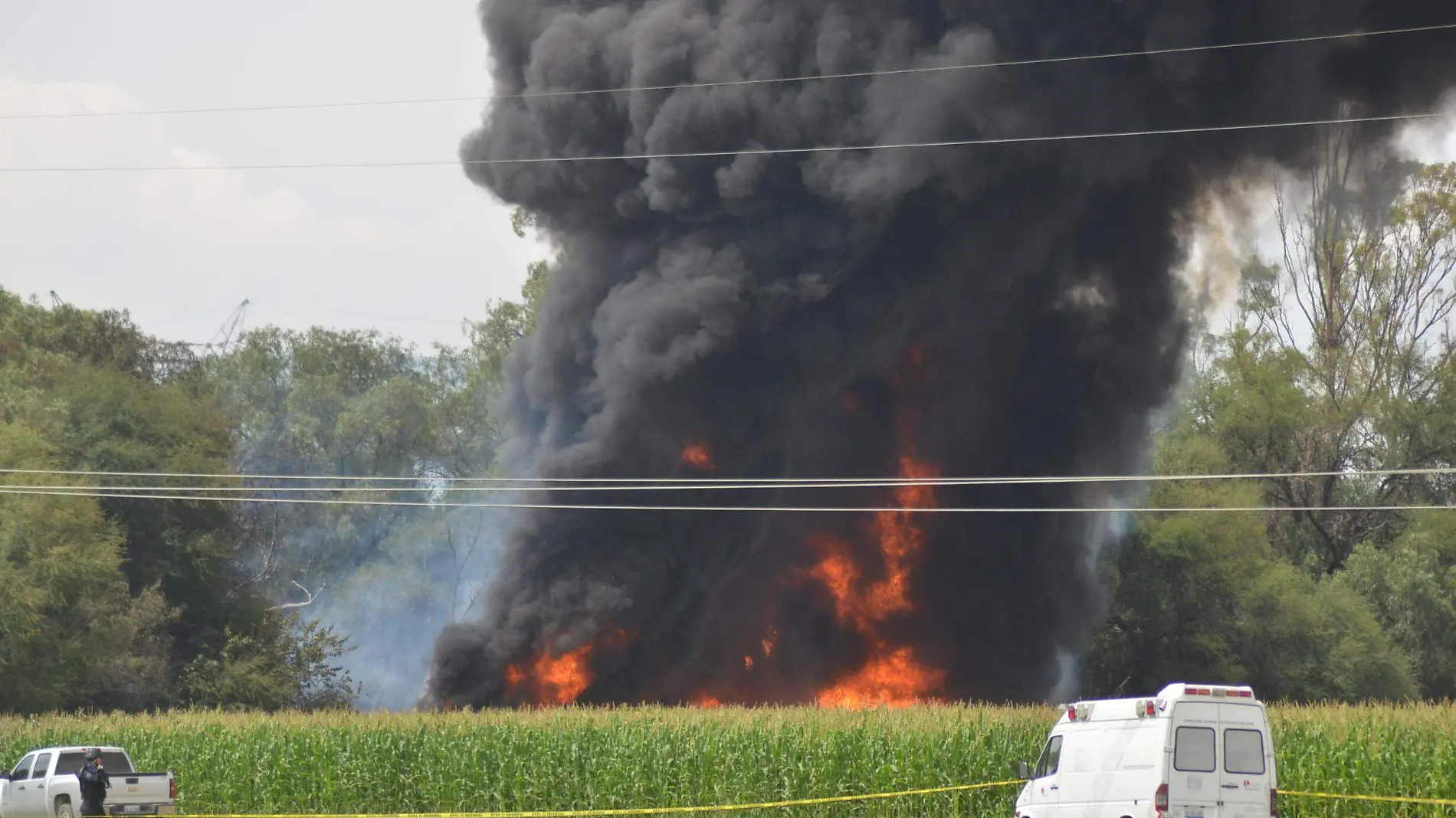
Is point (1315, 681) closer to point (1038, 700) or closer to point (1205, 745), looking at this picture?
point (1038, 700)

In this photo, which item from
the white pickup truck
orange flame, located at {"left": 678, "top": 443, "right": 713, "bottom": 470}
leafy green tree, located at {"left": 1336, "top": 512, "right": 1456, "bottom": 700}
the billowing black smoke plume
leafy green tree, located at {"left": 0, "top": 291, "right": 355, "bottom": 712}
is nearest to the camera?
the white pickup truck

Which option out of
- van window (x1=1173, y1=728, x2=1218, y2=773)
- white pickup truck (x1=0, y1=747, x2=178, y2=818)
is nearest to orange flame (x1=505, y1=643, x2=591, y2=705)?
white pickup truck (x1=0, y1=747, x2=178, y2=818)

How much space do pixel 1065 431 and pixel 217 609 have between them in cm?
2839

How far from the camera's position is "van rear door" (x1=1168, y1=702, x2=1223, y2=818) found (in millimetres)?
21062

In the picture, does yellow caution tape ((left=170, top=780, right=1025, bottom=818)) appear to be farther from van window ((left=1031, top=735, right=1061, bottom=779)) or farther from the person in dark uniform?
van window ((left=1031, top=735, right=1061, bottom=779))

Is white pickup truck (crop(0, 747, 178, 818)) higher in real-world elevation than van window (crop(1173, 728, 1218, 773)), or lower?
lower

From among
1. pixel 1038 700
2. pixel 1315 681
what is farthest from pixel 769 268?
pixel 1315 681

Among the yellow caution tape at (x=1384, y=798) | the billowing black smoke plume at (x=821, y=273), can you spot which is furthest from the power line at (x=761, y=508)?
the yellow caution tape at (x=1384, y=798)

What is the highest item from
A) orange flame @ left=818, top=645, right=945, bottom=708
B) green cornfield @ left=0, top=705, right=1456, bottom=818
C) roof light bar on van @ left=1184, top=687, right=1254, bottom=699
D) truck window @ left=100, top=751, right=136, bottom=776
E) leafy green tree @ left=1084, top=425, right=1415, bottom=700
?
leafy green tree @ left=1084, top=425, right=1415, bottom=700

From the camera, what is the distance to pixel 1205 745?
69.8 ft

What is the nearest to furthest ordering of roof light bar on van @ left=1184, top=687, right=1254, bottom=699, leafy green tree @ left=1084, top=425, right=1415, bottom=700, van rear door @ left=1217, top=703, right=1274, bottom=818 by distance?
1. van rear door @ left=1217, top=703, right=1274, bottom=818
2. roof light bar on van @ left=1184, top=687, right=1254, bottom=699
3. leafy green tree @ left=1084, top=425, right=1415, bottom=700

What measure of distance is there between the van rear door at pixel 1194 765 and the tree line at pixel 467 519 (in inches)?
1039

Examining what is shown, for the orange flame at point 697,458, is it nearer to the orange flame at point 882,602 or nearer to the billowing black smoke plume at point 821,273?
the billowing black smoke plume at point 821,273

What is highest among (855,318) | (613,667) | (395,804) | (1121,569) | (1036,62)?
(1036,62)
